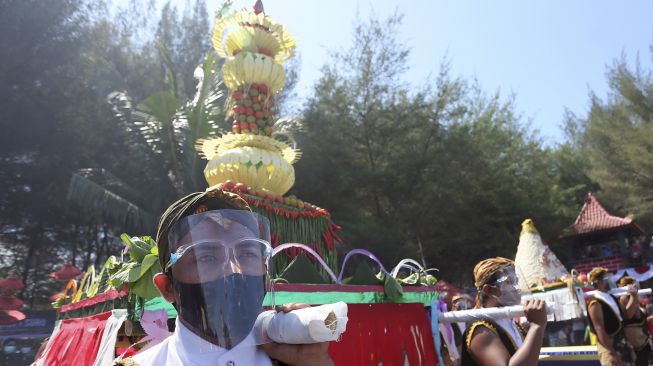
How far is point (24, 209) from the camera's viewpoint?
1448 centimetres

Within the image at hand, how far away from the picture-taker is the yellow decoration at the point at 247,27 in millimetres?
5363

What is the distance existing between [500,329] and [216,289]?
6.41 ft

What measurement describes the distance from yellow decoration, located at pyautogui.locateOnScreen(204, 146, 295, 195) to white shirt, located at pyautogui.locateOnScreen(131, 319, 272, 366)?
334 cm

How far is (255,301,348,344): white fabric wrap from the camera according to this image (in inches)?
47.6

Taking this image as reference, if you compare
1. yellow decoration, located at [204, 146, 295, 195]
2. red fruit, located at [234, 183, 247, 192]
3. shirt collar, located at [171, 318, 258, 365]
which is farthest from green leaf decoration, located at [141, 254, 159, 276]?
yellow decoration, located at [204, 146, 295, 195]

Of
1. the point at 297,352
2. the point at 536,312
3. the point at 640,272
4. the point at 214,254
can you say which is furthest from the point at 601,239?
the point at 214,254

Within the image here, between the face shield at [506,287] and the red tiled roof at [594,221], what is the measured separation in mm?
16230

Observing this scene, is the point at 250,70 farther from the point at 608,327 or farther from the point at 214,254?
the point at 608,327

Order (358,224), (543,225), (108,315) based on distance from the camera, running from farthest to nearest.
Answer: (543,225)
(358,224)
(108,315)

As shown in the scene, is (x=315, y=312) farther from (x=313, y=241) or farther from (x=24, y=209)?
(x=24, y=209)

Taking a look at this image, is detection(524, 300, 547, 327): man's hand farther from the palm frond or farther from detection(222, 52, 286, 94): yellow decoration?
the palm frond

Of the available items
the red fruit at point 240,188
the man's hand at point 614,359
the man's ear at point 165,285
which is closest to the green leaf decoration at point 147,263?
the man's ear at point 165,285

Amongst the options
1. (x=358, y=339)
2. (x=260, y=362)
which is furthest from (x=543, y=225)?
(x=260, y=362)

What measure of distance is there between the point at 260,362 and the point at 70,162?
15.1 meters
